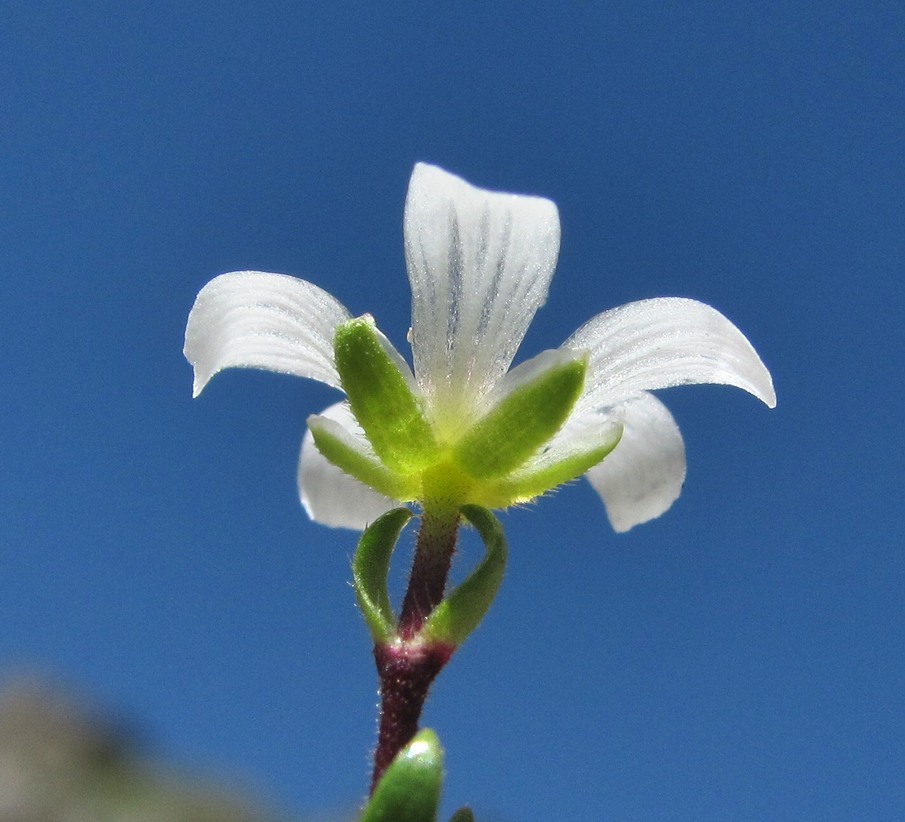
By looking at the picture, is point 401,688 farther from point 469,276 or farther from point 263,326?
point 469,276

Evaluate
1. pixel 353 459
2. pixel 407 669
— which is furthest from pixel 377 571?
pixel 353 459

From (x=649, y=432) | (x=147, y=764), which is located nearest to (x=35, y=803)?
(x=147, y=764)

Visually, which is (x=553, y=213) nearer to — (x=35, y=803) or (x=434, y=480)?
(x=434, y=480)

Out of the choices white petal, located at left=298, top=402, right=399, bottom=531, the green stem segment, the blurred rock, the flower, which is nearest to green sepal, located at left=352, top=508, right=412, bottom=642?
the green stem segment

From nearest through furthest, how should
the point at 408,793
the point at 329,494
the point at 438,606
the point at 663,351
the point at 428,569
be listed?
1. the point at 408,793
2. the point at 438,606
3. the point at 428,569
4. the point at 663,351
5. the point at 329,494

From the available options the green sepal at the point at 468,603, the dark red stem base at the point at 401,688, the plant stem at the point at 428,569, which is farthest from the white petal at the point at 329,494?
the dark red stem base at the point at 401,688

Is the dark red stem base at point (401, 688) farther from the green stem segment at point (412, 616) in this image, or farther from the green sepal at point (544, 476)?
the green sepal at point (544, 476)

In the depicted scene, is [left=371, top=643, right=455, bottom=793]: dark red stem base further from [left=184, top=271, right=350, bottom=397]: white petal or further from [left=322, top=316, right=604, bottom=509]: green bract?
[left=184, top=271, right=350, bottom=397]: white petal
